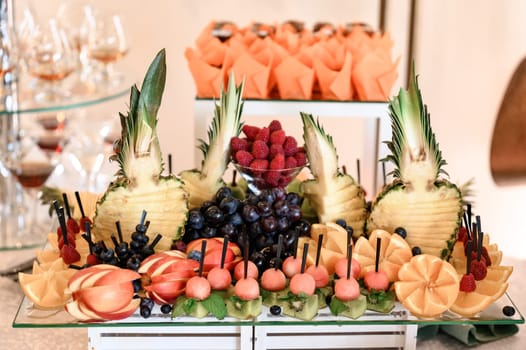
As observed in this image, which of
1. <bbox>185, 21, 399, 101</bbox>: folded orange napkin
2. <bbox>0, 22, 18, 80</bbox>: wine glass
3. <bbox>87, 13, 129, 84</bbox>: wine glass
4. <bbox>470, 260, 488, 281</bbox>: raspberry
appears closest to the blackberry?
<bbox>470, 260, 488, 281</bbox>: raspberry

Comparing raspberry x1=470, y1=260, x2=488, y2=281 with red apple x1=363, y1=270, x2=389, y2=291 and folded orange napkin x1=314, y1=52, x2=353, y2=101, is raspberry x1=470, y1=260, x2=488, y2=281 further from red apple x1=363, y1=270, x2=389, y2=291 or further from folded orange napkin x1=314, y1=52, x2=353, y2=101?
folded orange napkin x1=314, y1=52, x2=353, y2=101

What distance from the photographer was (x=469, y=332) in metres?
1.42

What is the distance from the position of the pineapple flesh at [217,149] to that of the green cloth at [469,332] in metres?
0.46

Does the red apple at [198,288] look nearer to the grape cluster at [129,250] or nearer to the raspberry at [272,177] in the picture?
the grape cluster at [129,250]

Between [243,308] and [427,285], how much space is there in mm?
283

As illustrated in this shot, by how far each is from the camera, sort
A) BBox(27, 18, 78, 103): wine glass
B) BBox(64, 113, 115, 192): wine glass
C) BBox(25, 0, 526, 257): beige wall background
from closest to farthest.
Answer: BBox(27, 18, 78, 103): wine glass
BBox(64, 113, 115, 192): wine glass
BBox(25, 0, 526, 257): beige wall background

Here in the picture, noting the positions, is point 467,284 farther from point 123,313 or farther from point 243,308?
point 123,313

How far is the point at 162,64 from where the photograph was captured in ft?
4.16

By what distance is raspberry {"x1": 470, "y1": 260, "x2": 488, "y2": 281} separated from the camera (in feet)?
4.08

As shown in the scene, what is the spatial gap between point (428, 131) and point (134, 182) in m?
0.50

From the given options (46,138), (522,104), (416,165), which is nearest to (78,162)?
(46,138)

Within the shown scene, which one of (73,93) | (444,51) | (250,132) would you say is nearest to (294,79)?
(250,132)

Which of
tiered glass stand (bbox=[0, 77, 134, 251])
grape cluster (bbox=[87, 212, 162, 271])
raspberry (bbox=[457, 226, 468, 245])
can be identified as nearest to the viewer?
grape cluster (bbox=[87, 212, 162, 271])

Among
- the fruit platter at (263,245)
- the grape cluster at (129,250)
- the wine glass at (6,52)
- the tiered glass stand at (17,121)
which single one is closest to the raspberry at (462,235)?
the fruit platter at (263,245)
